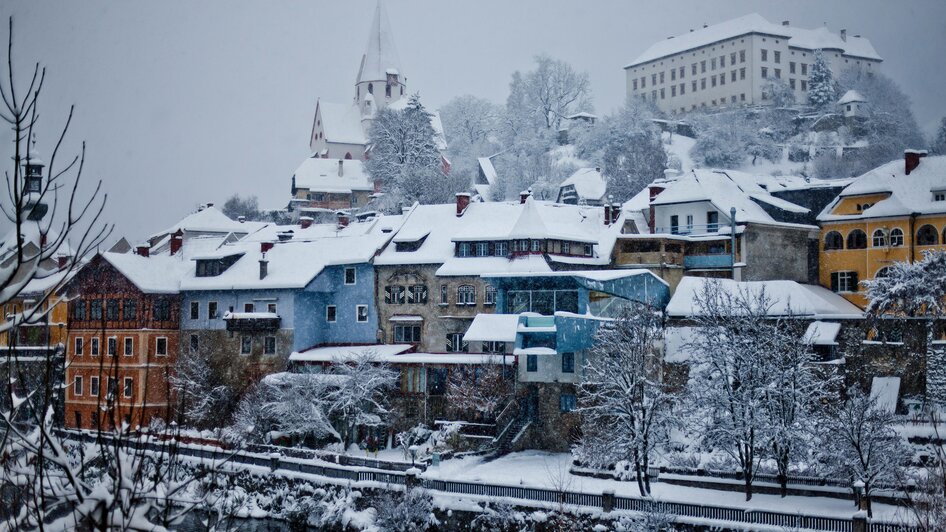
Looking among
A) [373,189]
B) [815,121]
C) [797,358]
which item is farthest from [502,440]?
[815,121]

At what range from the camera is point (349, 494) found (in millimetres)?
31562

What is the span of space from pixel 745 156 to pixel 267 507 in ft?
203

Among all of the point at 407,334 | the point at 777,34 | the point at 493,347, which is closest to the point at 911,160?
the point at 493,347

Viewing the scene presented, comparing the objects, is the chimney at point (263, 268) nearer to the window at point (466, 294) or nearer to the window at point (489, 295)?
the window at point (466, 294)

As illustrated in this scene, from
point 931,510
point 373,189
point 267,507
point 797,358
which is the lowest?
point 267,507

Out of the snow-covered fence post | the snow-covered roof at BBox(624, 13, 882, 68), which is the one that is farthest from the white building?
the snow-covered fence post

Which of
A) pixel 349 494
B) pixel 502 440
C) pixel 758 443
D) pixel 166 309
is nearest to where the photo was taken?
pixel 758 443

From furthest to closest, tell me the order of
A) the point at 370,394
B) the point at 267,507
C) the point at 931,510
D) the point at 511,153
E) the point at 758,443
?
the point at 511,153, the point at 370,394, the point at 267,507, the point at 758,443, the point at 931,510

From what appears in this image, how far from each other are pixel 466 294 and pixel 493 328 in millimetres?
5510

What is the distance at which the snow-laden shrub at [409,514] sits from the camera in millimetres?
29062

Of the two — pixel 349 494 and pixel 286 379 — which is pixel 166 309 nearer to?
pixel 286 379

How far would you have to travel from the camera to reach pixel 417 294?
4475 centimetres

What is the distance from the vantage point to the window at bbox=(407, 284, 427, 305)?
44562 millimetres

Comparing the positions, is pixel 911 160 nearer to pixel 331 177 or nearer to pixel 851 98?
pixel 851 98
